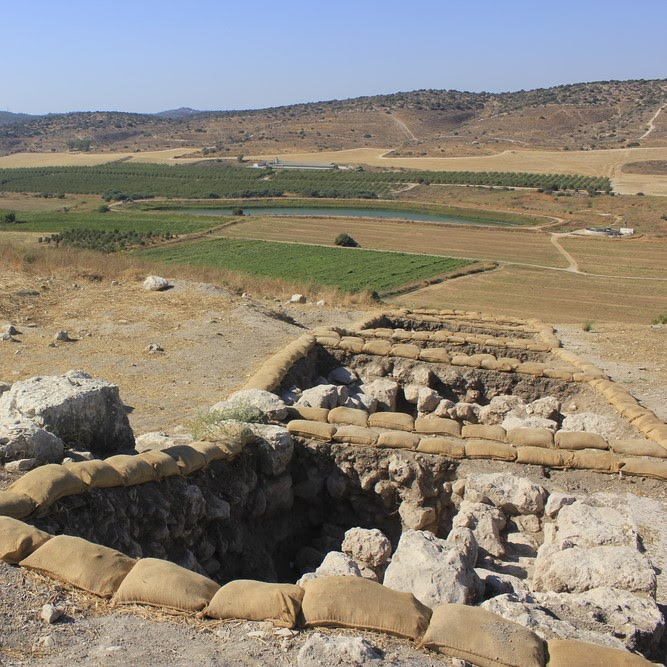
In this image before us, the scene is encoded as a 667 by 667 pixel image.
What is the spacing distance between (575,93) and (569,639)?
482 ft

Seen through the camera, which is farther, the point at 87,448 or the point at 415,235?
the point at 415,235

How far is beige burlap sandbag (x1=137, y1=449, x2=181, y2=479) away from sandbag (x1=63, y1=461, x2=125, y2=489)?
34 cm

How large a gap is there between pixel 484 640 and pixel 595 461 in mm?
3980

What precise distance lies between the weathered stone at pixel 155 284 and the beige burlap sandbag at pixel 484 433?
890 cm

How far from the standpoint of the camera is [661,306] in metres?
32.6

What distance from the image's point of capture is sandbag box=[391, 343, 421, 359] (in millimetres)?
11152

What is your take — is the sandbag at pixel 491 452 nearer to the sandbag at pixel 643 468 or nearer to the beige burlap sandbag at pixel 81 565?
the sandbag at pixel 643 468

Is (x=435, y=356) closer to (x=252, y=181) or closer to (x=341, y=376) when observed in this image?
(x=341, y=376)

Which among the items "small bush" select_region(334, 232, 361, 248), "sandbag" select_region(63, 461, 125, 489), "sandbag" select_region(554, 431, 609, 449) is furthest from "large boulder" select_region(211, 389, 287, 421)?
"small bush" select_region(334, 232, 361, 248)

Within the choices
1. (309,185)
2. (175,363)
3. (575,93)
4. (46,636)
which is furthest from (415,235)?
(575,93)

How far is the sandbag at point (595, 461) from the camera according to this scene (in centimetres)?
718

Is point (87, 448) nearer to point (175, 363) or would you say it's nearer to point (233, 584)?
point (233, 584)

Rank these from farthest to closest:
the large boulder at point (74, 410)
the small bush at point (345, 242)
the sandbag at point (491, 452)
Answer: the small bush at point (345, 242), the sandbag at point (491, 452), the large boulder at point (74, 410)

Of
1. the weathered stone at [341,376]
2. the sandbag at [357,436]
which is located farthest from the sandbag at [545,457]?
the weathered stone at [341,376]
